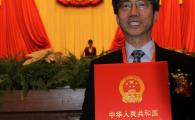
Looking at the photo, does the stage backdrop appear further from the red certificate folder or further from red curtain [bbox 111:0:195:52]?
the red certificate folder

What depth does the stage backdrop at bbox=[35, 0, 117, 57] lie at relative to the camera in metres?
7.85

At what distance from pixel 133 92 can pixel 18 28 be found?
6.32m

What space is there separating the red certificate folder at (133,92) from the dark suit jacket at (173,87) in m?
0.08

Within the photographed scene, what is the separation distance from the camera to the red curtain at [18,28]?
7.25m

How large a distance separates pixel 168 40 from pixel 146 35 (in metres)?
5.85

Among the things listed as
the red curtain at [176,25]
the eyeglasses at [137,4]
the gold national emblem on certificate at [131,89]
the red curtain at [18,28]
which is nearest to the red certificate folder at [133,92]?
the gold national emblem on certificate at [131,89]

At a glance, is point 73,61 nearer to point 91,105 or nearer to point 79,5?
point 91,105

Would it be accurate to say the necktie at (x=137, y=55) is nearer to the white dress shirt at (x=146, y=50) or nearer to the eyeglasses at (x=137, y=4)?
the white dress shirt at (x=146, y=50)

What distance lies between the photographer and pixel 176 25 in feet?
23.3

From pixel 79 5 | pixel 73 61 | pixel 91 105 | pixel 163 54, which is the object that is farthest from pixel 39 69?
pixel 79 5

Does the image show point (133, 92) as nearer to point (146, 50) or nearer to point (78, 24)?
point (146, 50)

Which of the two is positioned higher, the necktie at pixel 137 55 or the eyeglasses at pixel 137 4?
the eyeglasses at pixel 137 4

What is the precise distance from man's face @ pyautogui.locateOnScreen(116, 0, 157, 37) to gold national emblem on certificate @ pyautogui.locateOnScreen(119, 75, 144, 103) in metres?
0.18

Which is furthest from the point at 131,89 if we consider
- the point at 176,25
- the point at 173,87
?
the point at 176,25
